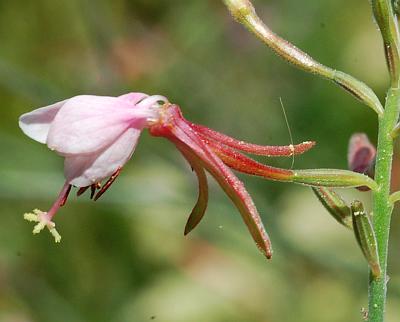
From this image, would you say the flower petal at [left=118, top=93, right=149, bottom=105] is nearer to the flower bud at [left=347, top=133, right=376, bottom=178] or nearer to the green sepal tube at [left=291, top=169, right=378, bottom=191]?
the green sepal tube at [left=291, top=169, right=378, bottom=191]

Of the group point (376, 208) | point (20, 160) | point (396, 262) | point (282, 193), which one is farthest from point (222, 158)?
point (282, 193)

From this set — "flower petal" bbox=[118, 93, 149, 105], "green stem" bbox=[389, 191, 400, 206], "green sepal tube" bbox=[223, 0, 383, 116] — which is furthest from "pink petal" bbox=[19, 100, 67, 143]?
"green stem" bbox=[389, 191, 400, 206]

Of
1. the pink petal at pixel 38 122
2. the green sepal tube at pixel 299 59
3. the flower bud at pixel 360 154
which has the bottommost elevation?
the pink petal at pixel 38 122

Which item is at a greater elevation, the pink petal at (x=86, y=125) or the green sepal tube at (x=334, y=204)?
the pink petal at (x=86, y=125)

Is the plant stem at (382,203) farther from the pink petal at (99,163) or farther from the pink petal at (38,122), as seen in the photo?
the pink petal at (38,122)

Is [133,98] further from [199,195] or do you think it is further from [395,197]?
[395,197]

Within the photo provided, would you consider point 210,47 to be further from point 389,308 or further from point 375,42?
point 389,308

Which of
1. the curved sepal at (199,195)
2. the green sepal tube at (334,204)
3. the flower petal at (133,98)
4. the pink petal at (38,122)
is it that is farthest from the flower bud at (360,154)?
the pink petal at (38,122)
